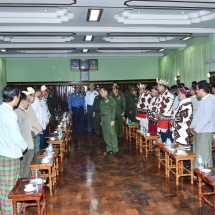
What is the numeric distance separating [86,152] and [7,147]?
4.24 m

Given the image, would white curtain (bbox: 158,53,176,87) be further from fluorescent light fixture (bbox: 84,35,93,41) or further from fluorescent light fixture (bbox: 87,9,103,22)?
fluorescent light fixture (bbox: 87,9,103,22)

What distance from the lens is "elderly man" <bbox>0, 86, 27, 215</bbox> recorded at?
10.9 feet

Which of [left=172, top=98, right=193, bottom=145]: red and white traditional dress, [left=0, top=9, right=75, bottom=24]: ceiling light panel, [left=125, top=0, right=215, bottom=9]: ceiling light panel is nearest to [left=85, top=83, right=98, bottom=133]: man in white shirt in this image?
[left=0, top=9, right=75, bottom=24]: ceiling light panel

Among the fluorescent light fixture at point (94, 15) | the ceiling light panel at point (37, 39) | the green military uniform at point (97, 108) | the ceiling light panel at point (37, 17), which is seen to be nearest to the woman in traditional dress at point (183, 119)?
the fluorescent light fixture at point (94, 15)

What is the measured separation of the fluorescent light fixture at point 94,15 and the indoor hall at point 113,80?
0.07ft

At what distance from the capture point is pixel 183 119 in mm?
5418

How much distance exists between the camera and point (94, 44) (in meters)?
11.0

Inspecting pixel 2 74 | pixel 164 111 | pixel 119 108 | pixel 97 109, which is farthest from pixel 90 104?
pixel 2 74

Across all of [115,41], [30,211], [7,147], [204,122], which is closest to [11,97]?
[7,147]

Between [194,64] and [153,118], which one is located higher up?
[194,64]

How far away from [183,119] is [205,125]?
69 centimetres

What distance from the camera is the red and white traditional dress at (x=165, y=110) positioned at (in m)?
6.30

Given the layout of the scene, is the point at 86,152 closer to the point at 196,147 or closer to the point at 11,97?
the point at 196,147

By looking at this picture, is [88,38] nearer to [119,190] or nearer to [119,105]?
[119,105]
